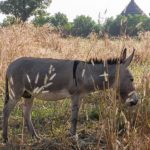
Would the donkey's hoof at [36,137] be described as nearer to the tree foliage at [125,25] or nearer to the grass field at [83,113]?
the grass field at [83,113]

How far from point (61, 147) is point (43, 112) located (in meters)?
2.30

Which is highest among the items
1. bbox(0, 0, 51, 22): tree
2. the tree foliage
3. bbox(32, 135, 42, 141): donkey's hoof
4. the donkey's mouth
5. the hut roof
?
bbox(0, 0, 51, 22): tree

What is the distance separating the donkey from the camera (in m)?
5.08

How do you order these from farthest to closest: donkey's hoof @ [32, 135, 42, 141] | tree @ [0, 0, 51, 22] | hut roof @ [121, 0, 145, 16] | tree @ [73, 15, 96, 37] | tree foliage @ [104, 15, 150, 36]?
tree @ [0, 0, 51, 22], tree @ [73, 15, 96, 37], donkey's hoof @ [32, 135, 42, 141], hut roof @ [121, 0, 145, 16], tree foliage @ [104, 15, 150, 36]

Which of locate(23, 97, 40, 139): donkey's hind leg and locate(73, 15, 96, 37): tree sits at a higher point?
locate(73, 15, 96, 37): tree

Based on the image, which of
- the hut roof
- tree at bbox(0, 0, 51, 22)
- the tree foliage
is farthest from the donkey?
tree at bbox(0, 0, 51, 22)

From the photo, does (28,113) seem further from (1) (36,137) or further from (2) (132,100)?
(2) (132,100)

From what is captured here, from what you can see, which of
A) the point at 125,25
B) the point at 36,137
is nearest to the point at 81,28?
the point at 36,137

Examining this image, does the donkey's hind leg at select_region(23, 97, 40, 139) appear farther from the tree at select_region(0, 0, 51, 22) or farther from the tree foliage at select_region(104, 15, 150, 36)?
the tree at select_region(0, 0, 51, 22)

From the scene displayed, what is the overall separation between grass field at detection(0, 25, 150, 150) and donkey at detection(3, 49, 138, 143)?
192 millimetres

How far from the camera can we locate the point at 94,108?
250 inches

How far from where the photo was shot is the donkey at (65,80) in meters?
5.08

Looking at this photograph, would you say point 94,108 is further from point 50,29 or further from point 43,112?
point 50,29

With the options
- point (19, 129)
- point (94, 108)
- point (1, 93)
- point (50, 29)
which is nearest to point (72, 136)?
point (19, 129)
